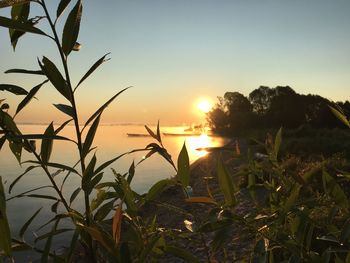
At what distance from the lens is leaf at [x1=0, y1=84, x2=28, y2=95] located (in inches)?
43.4

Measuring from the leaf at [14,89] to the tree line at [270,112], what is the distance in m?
41.2

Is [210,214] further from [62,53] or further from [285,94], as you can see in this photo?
[285,94]

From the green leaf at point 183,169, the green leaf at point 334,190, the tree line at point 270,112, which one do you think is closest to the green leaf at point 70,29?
the green leaf at point 183,169

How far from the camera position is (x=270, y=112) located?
5544 cm

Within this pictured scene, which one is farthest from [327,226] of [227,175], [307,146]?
[307,146]

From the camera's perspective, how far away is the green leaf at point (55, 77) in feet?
2.99

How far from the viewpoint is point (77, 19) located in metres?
0.95

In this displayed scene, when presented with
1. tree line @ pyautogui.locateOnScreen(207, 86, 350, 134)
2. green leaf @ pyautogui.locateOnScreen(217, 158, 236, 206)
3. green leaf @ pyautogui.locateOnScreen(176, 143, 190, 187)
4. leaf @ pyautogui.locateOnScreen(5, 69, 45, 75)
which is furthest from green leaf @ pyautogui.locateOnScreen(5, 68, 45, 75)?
tree line @ pyautogui.locateOnScreen(207, 86, 350, 134)

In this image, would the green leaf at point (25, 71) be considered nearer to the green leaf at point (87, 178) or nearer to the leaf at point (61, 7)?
the leaf at point (61, 7)

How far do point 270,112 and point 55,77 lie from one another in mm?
56360

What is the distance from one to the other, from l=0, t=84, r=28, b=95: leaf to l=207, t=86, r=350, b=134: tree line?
A: 135 ft

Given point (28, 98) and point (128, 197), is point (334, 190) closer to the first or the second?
point (128, 197)

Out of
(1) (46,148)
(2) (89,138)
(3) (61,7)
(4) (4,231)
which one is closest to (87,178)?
(2) (89,138)

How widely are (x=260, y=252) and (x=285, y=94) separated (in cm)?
5641
